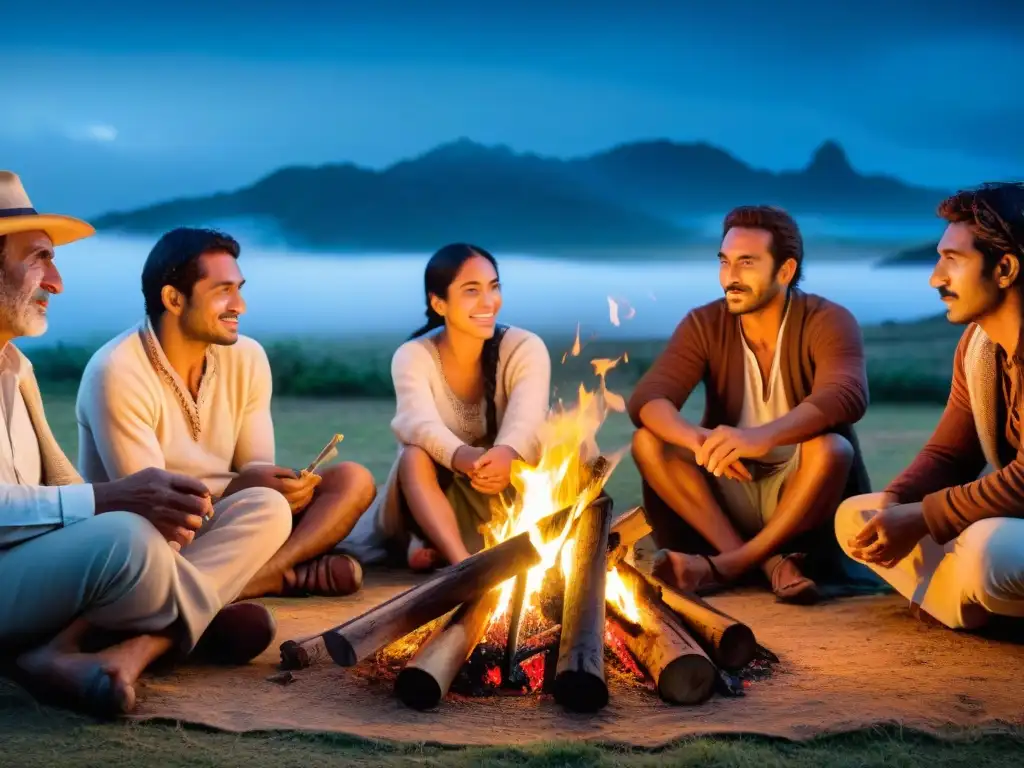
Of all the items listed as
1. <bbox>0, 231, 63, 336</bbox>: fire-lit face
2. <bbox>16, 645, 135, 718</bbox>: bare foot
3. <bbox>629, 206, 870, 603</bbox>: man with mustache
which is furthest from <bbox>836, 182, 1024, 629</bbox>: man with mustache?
<bbox>0, 231, 63, 336</bbox>: fire-lit face

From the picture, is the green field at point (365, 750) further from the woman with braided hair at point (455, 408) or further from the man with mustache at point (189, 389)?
the woman with braided hair at point (455, 408)

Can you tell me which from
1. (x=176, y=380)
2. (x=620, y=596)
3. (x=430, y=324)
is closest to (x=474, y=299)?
(x=430, y=324)

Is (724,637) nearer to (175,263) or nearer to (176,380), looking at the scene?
(176,380)

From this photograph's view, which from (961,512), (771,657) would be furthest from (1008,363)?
(771,657)

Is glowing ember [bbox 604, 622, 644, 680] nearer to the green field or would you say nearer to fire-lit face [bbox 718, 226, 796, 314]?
the green field

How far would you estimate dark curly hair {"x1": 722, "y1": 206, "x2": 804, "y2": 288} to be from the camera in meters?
5.74

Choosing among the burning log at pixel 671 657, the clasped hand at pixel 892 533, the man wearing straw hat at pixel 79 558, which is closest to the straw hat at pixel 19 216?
the man wearing straw hat at pixel 79 558

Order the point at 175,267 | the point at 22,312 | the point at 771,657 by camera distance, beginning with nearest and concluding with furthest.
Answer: the point at 22,312, the point at 771,657, the point at 175,267

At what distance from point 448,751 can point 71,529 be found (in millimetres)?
1333

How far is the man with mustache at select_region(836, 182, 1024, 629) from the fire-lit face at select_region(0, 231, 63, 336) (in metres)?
3.06

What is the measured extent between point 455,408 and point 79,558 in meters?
2.47

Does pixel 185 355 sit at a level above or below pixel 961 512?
above

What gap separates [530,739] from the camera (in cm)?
358

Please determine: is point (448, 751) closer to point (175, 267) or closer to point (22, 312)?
point (22, 312)
